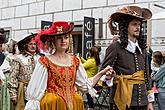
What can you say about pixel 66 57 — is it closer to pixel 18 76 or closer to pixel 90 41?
pixel 18 76

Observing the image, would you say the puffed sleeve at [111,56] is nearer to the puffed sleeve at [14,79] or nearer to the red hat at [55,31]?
the red hat at [55,31]

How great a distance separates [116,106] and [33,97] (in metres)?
0.81

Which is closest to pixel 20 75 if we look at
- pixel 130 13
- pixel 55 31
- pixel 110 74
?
pixel 55 31

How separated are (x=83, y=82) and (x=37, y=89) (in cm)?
49

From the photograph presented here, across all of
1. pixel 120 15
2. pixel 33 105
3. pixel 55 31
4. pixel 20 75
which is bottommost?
pixel 33 105

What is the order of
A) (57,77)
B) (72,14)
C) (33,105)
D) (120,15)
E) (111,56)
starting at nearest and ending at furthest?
(33,105), (57,77), (111,56), (120,15), (72,14)

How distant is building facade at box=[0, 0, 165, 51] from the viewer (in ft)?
29.2

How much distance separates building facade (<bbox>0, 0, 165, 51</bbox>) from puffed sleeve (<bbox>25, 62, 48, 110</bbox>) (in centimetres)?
544

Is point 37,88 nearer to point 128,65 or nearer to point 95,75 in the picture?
point 95,75

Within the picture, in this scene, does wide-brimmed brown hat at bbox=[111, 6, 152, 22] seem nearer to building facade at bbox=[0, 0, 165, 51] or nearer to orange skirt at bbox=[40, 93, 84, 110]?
orange skirt at bbox=[40, 93, 84, 110]

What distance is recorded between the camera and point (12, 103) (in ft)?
16.9

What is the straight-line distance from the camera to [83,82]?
3.83 m

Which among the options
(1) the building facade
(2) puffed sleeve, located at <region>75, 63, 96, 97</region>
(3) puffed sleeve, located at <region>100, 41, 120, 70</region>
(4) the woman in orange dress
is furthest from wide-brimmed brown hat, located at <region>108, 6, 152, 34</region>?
(1) the building facade

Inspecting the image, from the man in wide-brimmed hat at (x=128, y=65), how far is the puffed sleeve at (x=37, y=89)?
2.03 ft
